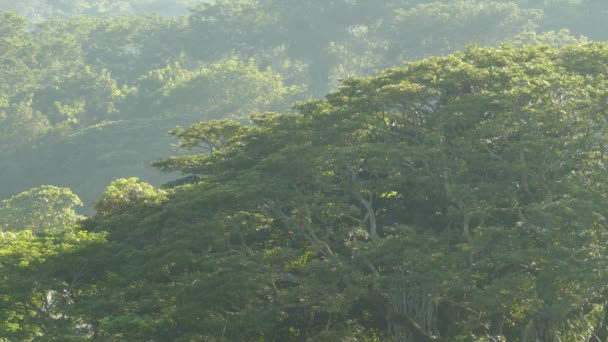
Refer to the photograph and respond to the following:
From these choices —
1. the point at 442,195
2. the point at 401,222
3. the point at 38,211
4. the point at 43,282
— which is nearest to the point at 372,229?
the point at 401,222

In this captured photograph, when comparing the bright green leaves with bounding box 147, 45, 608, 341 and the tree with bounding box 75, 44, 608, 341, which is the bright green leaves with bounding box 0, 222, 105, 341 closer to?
the tree with bounding box 75, 44, 608, 341

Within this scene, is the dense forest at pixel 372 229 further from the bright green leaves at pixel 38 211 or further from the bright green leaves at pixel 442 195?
the bright green leaves at pixel 38 211

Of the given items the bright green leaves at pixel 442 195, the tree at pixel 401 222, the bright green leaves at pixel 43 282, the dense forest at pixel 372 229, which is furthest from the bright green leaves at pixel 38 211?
the bright green leaves at pixel 43 282

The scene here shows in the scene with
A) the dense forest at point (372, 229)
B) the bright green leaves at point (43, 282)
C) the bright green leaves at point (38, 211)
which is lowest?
the bright green leaves at point (38, 211)

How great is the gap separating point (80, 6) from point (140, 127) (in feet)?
197

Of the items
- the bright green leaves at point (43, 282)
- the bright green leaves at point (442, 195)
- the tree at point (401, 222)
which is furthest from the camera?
the bright green leaves at point (43, 282)

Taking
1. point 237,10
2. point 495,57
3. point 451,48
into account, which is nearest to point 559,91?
point 495,57

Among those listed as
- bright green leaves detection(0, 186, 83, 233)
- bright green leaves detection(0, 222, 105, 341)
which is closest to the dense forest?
bright green leaves detection(0, 222, 105, 341)

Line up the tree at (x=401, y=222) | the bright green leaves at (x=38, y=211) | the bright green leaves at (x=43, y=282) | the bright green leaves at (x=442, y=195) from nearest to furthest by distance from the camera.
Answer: the bright green leaves at (x=442, y=195)
the tree at (x=401, y=222)
the bright green leaves at (x=43, y=282)
the bright green leaves at (x=38, y=211)

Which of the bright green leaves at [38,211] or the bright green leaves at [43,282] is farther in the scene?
the bright green leaves at [38,211]

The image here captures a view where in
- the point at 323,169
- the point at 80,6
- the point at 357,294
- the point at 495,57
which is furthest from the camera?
the point at 80,6

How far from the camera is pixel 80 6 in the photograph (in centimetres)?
11981

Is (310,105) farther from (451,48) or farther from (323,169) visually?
(451,48)

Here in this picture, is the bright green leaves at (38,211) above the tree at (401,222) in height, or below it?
below
